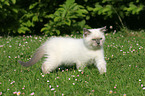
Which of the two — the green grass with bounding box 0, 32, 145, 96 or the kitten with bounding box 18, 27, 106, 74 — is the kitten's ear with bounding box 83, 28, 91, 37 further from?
the green grass with bounding box 0, 32, 145, 96

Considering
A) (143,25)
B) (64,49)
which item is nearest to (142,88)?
(64,49)

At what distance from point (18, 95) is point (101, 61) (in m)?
1.93

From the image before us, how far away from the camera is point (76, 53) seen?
180 inches

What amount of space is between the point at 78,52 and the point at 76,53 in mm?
53

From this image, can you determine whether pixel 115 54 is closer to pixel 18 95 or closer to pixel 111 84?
pixel 111 84

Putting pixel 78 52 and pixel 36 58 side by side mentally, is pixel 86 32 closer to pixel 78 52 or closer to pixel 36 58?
pixel 78 52

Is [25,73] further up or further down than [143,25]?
further up

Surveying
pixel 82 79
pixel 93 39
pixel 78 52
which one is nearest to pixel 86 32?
pixel 93 39

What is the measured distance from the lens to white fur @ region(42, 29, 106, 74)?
4.48m

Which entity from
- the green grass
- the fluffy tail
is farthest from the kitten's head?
the fluffy tail

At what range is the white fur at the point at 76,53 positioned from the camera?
14.7ft

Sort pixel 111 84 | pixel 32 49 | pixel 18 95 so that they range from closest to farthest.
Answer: pixel 18 95, pixel 111 84, pixel 32 49

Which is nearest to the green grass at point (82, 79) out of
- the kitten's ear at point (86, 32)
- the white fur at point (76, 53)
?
the white fur at point (76, 53)

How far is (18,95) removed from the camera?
3676mm
